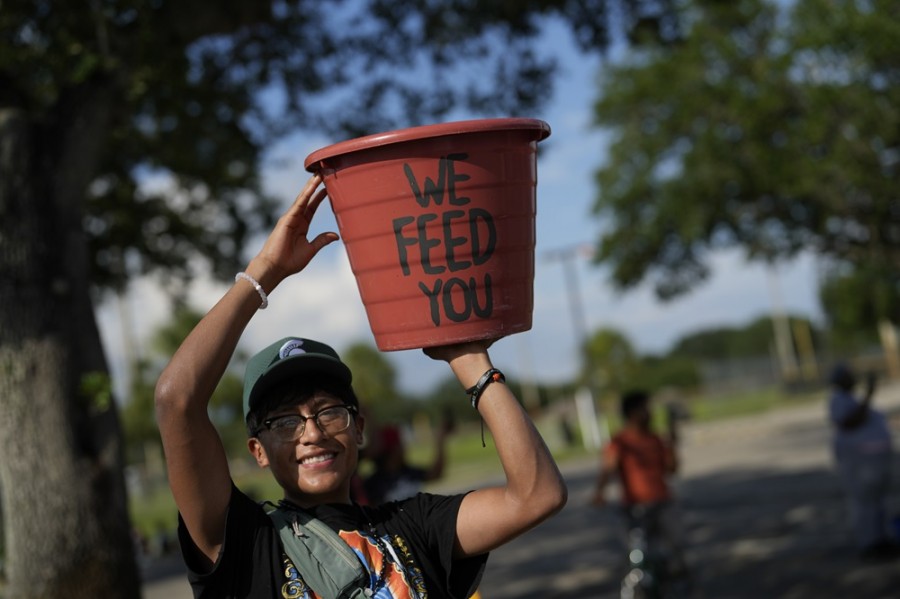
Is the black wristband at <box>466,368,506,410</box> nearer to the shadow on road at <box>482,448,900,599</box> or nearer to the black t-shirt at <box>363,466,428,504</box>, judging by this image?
the black t-shirt at <box>363,466,428,504</box>

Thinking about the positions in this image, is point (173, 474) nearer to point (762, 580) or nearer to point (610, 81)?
point (762, 580)

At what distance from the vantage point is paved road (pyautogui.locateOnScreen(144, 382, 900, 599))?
9586mm

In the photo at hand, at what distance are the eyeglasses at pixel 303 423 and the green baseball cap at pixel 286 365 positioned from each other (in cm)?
7

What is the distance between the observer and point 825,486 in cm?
1572

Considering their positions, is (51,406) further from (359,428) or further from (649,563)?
(359,428)

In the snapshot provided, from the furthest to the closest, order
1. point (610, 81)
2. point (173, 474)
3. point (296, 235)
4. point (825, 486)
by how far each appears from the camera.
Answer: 1. point (610, 81)
2. point (825, 486)
3. point (296, 235)
4. point (173, 474)

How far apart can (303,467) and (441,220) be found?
0.58 m

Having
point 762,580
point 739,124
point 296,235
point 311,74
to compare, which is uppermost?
point 739,124

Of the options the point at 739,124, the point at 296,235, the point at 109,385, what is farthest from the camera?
the point at 739,124

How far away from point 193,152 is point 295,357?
27.4ft

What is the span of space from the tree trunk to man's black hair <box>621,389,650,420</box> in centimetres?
372

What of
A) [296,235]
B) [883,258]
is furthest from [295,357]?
[883,258]

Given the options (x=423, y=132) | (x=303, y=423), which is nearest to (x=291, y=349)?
(x=303, y=423)

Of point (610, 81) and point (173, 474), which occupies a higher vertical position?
point (610, 81)
